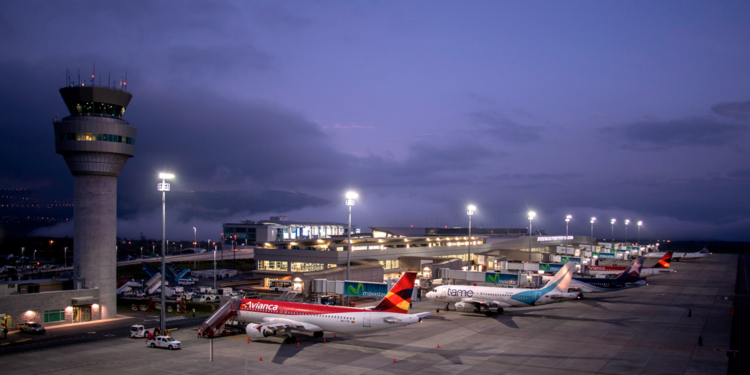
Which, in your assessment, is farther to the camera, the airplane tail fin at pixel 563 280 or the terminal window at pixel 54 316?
the airplane tail fin at pixel 563 280

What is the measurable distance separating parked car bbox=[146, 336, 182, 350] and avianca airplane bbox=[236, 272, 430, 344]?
5.69 m

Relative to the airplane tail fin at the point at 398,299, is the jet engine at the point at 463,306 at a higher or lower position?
lower

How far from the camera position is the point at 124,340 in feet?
138

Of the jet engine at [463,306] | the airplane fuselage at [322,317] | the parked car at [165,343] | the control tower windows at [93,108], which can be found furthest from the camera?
the jet engine at [463,306]

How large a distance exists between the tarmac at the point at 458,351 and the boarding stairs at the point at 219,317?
100 cm

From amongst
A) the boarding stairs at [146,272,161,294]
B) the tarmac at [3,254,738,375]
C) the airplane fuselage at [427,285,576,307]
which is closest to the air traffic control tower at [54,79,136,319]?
the tarmac at [3,254,738,375]

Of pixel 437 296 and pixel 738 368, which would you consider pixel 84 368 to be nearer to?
pixel 437 296

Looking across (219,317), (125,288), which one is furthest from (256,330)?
(125,288)

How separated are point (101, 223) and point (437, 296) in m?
42.0

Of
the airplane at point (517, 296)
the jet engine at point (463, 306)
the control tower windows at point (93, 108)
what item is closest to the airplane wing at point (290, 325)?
the jet engine at point (463, 306)

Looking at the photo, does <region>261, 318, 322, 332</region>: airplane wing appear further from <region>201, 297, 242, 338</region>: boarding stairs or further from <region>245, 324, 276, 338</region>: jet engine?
<region>201, 297, 242, 338</region>: boarding stairs

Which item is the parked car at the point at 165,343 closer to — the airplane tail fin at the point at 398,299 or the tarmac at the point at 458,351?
the tarmac at the point at 458,351

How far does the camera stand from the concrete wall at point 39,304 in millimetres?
47631

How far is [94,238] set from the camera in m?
55.3
